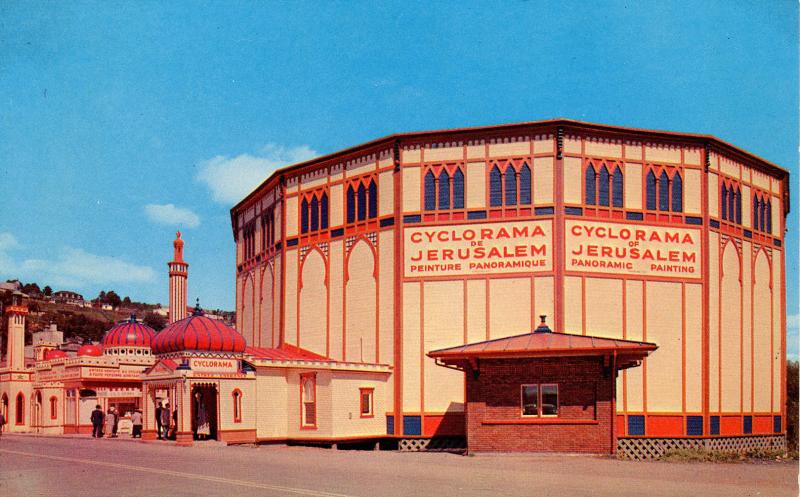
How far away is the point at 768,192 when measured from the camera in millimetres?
49625

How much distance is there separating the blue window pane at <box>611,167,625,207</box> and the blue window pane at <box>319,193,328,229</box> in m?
15.0

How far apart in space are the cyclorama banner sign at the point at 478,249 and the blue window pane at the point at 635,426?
7.66 m

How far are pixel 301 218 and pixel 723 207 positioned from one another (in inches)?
863

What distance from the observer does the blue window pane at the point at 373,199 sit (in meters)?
46.2

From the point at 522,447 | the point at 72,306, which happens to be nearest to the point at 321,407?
the point at 522,447

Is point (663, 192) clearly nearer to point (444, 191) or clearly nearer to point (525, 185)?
point (525, 185)

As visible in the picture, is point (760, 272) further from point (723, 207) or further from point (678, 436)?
point (678, 436)

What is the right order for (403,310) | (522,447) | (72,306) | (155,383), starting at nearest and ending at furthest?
(522,447) < (155,383) < (403,310) < (72,306)

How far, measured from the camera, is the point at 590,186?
142 ft

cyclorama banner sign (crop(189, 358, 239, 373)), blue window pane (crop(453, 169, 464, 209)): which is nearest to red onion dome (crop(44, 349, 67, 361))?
cyclorama banner sign (crop(189, 358, 239, 373))

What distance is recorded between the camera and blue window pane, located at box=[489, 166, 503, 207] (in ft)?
143

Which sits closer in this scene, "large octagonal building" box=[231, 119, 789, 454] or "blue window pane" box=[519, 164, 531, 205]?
"large octagonal building" box=[231, 119, 789, 454]

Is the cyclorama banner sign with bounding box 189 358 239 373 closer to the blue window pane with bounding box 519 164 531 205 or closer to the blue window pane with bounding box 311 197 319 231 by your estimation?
the blue window pane with bounding box 311 197 319 231

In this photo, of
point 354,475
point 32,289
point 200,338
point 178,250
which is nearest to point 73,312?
point 32,289
